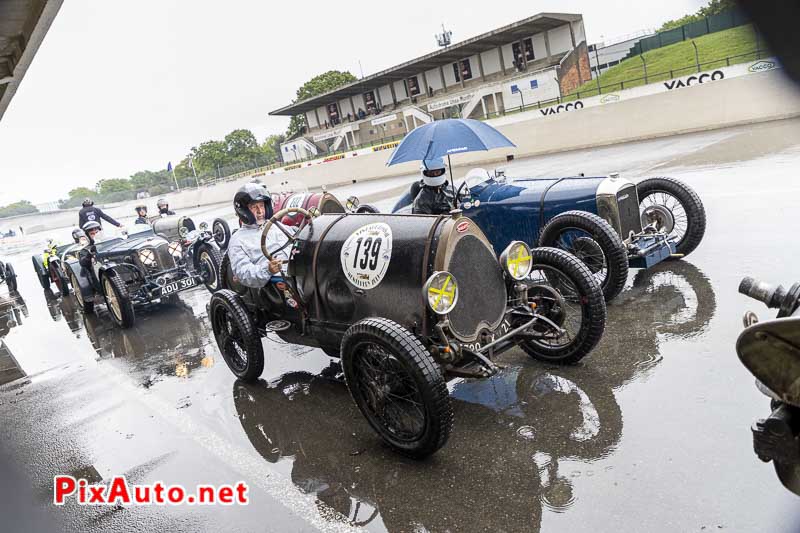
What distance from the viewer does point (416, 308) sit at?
415 centimetres

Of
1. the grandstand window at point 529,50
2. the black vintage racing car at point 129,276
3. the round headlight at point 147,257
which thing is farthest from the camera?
the grandstand window at point 529,50

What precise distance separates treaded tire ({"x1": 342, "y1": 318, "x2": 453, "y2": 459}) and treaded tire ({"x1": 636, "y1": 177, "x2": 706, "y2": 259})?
4.42 meters

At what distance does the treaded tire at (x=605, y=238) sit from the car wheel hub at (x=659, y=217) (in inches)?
57.7

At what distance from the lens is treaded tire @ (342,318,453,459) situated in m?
3.50

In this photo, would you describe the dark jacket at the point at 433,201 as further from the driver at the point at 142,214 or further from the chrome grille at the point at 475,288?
the driver at the point at 142,214

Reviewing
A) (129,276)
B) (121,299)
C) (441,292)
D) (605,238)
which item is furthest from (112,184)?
(441,292)

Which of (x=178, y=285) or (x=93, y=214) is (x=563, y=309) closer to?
(x=178, y=285)

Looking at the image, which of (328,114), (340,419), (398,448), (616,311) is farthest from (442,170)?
(328,114)

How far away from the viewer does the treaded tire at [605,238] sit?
5.61m

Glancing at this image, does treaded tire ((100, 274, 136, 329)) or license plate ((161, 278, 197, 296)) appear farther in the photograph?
license plate ((161, 278, 197, 296))

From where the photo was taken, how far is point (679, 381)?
4215 millimetres

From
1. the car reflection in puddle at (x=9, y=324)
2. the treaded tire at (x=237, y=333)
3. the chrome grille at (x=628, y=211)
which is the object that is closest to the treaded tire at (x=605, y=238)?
the chrome grille at (x=628, y=211)

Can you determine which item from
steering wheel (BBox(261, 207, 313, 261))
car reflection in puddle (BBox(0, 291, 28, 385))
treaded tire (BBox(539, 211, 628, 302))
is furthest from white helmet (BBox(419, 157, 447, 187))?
car reflection in puddle (BBox(0, 291, 28, 385))

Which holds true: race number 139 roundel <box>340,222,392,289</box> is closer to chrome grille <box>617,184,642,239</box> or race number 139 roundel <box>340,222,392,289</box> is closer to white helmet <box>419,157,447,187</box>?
white helmet <box>419,157,447,187</box>
